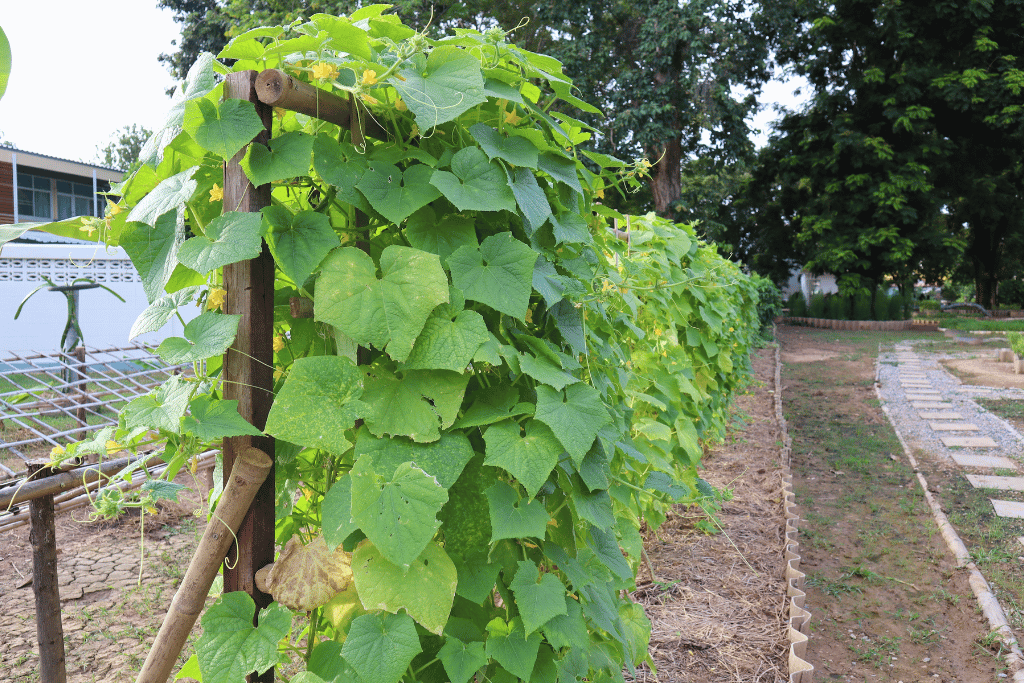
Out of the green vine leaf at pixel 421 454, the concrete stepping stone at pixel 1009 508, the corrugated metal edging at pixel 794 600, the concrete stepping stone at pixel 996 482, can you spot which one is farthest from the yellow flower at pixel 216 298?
the concrete stepping stone at pixel 996 482

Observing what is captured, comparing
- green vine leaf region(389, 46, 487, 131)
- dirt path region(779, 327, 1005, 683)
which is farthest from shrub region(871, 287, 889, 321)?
green vine leaf region(389, 46, 487, 131)

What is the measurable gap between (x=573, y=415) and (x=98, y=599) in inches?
121

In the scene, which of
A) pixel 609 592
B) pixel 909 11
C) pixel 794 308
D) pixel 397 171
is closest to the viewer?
pixel 397 171

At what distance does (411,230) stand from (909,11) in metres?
23.1

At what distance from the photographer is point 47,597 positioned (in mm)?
2123

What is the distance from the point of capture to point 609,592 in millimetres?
1685

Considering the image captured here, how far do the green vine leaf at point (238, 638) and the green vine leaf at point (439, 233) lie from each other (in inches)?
26.9

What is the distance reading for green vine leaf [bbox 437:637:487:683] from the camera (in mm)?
1180

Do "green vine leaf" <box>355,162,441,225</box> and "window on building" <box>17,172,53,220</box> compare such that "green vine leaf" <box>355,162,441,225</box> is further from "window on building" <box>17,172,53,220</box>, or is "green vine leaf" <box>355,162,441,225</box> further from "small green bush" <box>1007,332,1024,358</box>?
"window on building" <box>17,172,53,220</box>

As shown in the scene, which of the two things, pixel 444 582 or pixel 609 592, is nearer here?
pixel 444 582

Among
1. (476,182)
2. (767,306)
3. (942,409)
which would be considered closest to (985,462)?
(942,409)

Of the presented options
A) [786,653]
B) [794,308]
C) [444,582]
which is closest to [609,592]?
[444,582]

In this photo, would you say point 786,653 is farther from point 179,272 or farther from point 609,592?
point 179,272

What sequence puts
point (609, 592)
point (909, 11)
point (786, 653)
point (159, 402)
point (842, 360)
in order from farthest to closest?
point (909, 11), point (842, 360), point (786, 653), point (609, 592), point (159, 402)
